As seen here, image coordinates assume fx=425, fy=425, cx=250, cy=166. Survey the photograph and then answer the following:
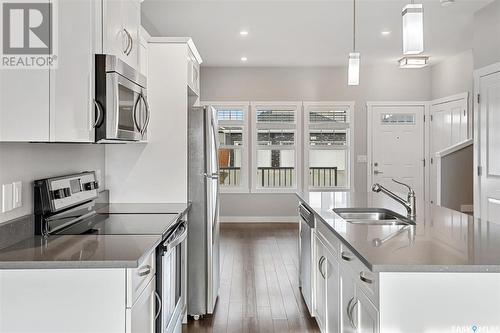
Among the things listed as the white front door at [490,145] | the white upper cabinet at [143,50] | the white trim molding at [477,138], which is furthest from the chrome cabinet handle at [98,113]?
the white trim molding at [477,138]

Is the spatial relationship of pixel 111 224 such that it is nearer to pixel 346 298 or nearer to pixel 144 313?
pixel 144 313

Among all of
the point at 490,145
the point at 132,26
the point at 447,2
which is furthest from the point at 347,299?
the point at 447,2

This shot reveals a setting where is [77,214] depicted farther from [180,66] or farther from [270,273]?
[270,273]

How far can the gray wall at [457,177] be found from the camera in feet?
20.7

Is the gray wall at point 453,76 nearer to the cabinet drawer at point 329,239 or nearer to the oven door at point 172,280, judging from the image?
the cabinet drawer at point 329,239

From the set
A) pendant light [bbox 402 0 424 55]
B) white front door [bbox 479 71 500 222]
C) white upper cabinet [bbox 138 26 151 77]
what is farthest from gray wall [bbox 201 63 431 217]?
pendant light [bbox 402 0 424 55]

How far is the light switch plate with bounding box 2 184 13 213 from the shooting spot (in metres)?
1.94

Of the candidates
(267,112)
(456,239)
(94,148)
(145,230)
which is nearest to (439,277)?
(456,239)

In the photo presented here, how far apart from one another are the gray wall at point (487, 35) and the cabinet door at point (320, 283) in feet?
10.1

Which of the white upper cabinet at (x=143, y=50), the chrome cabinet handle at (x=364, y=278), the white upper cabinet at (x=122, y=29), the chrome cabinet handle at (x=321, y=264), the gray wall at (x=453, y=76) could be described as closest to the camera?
the chrome cabinet handle at (x=364, y=278)

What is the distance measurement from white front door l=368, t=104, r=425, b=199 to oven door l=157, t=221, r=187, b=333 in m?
5.71

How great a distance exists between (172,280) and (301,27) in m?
3.89

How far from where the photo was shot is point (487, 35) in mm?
4652

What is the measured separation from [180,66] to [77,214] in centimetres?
145
